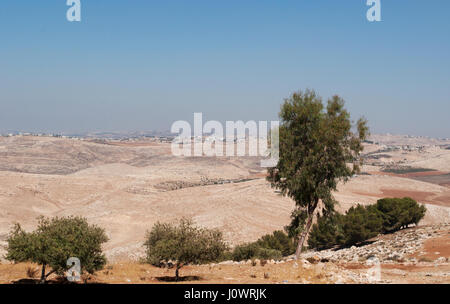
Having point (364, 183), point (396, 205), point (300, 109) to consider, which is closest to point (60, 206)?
point (396, 205)

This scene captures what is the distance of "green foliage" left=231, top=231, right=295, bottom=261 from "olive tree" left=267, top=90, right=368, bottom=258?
9549mm

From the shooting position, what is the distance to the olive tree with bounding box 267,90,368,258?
25609 mm

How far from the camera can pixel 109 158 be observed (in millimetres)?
172500

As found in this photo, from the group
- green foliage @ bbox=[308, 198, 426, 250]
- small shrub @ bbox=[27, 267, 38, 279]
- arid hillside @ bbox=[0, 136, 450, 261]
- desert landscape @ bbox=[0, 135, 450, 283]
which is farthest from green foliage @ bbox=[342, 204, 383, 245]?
small shrub @ bbox=[27, 267, 38, 279]

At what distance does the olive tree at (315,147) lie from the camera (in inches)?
1008

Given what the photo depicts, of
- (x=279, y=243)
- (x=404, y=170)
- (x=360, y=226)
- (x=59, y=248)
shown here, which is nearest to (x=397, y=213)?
(x=360, y=226)

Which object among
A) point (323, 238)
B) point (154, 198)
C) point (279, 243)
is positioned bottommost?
point (154, 198)

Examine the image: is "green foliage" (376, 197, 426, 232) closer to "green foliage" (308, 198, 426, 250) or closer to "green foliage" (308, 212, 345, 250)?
"green foliage" (308, 198, 426, 250)

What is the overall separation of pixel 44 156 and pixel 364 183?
11163cm

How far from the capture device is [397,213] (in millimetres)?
48156

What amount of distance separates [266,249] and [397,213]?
1985 centimetres

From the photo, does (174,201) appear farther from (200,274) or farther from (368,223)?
(200,274)
